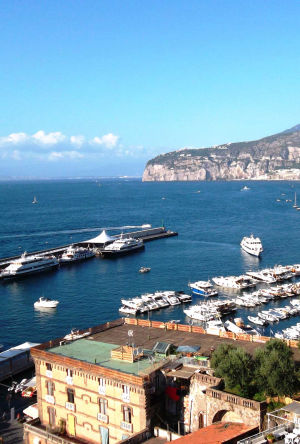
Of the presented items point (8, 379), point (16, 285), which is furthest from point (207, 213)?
point (8, 379)

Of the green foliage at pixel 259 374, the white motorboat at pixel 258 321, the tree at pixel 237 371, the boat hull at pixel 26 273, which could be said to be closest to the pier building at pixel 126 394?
the tree at pixel 237 371

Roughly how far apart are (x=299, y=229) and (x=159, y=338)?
321ft

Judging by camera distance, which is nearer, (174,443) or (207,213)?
(174,443)

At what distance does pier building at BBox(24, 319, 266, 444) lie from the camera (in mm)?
20766

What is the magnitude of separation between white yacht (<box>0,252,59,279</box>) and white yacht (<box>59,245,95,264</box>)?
312 centimetres

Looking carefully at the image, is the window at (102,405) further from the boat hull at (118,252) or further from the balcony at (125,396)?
the boat hull at (118,252)

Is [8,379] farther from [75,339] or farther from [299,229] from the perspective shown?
[299,229]

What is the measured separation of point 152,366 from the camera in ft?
73.3

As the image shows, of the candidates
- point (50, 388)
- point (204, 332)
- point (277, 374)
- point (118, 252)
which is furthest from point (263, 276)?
point (277, 374)

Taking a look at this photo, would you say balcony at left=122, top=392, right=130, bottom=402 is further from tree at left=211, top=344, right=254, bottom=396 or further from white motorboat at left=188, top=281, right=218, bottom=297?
white motorboat at left=188, top=281, right=218, bottom=297

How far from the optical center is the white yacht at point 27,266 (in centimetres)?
7381

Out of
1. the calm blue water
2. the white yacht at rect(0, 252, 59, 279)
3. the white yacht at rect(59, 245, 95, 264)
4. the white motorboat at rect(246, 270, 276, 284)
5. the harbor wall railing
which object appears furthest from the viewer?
the white yacht at rect(59, 245, 95, 264)

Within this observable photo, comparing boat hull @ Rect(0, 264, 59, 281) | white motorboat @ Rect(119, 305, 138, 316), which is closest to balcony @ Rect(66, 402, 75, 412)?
white motorboat @ Rect(119, 305, 138, 316)

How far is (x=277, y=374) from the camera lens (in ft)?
65.7
